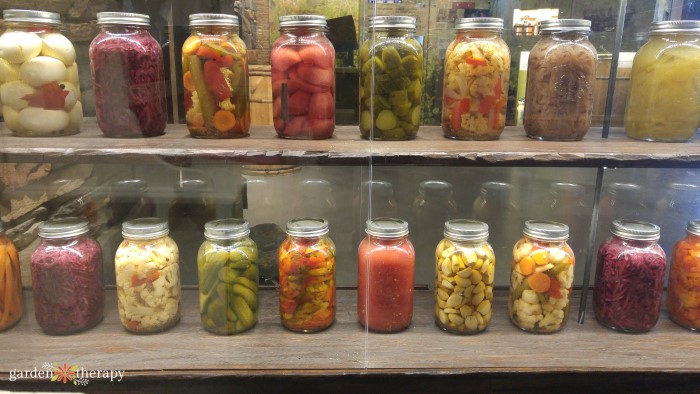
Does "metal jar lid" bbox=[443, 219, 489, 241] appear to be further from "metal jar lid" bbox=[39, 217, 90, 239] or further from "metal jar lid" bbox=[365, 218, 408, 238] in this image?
"metal jar lid" bbox=[39, 217, 90, 239]

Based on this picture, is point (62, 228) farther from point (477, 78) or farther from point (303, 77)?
point (477, 78)

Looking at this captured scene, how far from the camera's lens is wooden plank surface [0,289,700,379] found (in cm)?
100

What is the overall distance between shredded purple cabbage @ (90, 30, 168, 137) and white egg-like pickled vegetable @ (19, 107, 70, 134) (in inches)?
3.1

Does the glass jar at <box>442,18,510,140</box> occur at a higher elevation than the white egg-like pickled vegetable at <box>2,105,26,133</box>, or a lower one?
higher

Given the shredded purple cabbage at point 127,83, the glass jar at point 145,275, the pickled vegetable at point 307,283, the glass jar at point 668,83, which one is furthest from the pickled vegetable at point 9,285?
the glass jar at point 668,83

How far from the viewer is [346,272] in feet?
4.28

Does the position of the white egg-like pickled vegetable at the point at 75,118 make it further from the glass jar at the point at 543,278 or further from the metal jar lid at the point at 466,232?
the glass jar at the point at 543,278

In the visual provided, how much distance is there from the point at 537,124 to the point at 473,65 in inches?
7.9

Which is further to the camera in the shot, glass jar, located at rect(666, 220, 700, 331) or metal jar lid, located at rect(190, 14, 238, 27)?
glass jar, located at rect(666, 220, 700, 331)

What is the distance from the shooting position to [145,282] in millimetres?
1061

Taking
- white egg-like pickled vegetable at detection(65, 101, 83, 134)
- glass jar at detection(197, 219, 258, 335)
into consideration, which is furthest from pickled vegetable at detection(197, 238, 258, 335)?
white egg-like pickled vegetable at detection(65, 101, 83, 134)

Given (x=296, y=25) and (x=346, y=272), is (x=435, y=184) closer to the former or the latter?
(x=346, y=272)

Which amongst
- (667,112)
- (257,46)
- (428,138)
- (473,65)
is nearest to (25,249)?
(257,46)

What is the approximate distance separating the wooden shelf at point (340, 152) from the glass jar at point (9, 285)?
0.24 m
